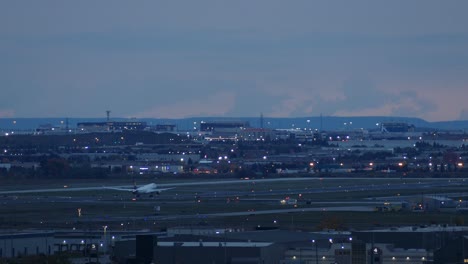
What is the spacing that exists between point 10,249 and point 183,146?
93806mm

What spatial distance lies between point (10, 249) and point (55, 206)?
21087 mm

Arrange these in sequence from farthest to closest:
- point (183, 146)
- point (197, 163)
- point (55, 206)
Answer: point (183, 146)
point (197, 163)
point (55, 206)

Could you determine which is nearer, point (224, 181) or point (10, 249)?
point (10, 249)

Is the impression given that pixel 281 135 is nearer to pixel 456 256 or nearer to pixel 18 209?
pixel 18 209

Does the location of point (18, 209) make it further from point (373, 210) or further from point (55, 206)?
point (373, 210)

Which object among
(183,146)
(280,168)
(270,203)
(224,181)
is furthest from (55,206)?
(183,146)

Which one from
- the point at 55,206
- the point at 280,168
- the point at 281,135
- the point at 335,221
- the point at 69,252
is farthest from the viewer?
the point at 281,135

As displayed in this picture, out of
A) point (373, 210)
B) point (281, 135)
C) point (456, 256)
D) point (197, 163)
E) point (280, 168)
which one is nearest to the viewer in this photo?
point (456, 256)

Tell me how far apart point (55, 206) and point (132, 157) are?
55016mm

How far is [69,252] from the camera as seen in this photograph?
3653 cm

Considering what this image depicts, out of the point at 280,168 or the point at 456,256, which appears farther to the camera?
the point at 280,168

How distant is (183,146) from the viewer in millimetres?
130750

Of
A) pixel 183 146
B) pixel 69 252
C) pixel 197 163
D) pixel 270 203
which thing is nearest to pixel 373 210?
pixel 270 203

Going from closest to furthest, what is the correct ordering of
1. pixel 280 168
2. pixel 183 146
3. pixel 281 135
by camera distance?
pixel 280 168 < pixel 183 146 < pixel 281 135
